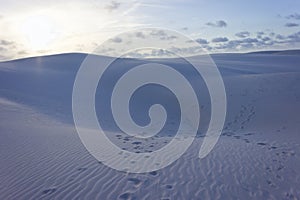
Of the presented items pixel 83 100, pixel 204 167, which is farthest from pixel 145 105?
pixel 204 167

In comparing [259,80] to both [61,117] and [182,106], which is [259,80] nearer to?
[182,106]

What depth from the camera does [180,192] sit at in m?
6.84

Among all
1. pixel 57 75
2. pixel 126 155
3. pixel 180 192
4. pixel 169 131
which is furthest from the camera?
pixel 57 75

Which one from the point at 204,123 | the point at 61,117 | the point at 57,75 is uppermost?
the point at 57,75

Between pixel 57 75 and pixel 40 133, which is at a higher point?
pixel 57 75

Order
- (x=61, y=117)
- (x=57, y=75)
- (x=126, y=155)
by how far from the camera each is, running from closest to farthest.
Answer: (x=126, y=155), (x=61, y=117), (x=57, y=75)

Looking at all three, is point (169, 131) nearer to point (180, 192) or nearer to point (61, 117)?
point (61, 117)

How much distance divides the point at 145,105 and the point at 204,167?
12.2 meters

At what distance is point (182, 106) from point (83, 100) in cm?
602

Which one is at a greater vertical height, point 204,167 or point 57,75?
point 57,75

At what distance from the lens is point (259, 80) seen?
83.8 ft

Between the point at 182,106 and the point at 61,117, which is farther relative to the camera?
the point at 182,106

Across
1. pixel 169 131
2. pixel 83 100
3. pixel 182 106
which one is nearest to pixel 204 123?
pixel 169 131

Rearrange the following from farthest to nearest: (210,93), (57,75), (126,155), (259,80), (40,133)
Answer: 1. (57,75)
2. (259,80)
3. (210,93)
4. (40,133)
5. (126,155)
